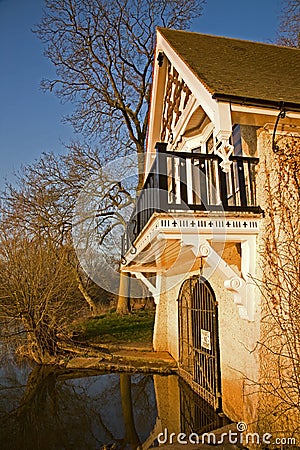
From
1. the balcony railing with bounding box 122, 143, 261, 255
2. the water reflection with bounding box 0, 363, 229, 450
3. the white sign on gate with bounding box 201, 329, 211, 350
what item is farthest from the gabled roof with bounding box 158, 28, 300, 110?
the water reflection with bounding box 0, 363, 229, 450

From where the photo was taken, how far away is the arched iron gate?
655cm

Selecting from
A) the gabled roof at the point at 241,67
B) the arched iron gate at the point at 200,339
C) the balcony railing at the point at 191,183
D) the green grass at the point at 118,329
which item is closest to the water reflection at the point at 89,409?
the arched iron gate at the point at 200,339

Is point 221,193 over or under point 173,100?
under

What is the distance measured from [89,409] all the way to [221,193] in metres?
5.55

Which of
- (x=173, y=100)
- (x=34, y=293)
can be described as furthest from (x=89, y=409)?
(x=173, y=100)

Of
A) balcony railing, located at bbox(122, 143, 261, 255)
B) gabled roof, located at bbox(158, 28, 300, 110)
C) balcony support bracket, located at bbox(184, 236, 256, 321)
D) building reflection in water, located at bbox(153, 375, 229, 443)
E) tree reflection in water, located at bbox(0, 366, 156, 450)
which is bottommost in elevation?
tree reflection in water, located at bbox(0, 366, 156, 450)

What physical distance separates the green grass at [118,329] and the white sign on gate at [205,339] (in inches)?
233

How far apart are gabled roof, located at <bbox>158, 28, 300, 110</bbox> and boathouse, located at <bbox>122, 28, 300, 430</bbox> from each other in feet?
0.08

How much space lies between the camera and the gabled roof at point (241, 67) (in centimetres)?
483

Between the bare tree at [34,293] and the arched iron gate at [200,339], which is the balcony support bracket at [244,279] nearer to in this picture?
the arched iron gate at [200,339]

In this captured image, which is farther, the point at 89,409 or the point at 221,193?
the point at 89,409

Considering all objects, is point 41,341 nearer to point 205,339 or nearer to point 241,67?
point 205,339

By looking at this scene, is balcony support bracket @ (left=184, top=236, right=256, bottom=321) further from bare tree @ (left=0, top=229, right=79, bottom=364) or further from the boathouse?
bare tree @ (left=0, top=229, right=79, bottom=364)

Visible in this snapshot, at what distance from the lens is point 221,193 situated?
195 inches
